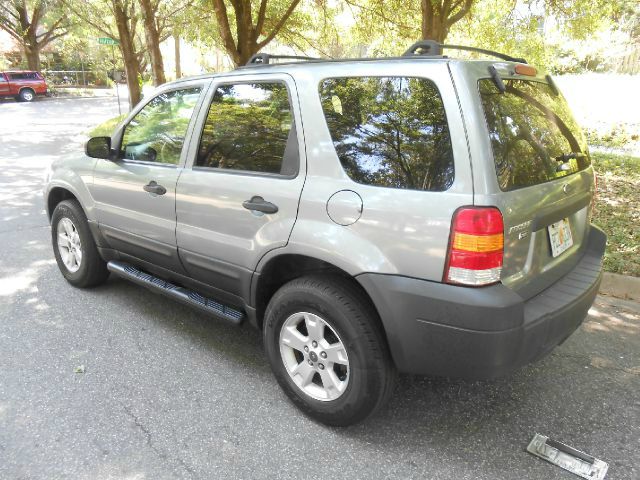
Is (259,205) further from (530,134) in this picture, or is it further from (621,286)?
(621,286)

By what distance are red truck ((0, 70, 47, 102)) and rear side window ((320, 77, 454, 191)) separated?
32.6 meters

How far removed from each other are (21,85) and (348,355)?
33.3 m

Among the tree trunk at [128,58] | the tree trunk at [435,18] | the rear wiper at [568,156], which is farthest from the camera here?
the tree trunk at [128,58]

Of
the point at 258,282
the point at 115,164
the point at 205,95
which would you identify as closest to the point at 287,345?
the point at 258,282

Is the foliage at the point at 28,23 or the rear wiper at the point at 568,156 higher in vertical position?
the foliage at the point at 28,23

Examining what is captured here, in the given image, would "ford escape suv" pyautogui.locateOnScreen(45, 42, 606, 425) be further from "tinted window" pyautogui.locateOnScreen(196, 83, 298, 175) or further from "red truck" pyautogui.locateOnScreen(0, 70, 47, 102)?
"red truck" pyautogui.locateOnScreen(0, 70, 47, 102)

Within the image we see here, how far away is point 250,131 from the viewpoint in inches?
114

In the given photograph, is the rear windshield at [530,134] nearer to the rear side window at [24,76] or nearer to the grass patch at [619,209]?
the grass patch at [619,209]

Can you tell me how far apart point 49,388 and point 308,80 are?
2.28 metres

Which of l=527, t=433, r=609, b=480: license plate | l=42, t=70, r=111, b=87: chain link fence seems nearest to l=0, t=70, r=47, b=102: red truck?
l=42, t=70, r=111, b=87: chain link fence

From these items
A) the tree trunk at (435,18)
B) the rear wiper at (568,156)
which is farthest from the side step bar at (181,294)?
the tree trunk at (435,18)

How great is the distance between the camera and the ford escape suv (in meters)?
2.13

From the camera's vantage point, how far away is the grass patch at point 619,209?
4.66 meters

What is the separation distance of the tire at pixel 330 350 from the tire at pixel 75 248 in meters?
2.10
